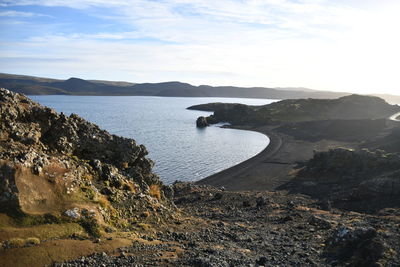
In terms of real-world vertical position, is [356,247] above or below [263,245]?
above

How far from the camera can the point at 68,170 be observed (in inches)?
815

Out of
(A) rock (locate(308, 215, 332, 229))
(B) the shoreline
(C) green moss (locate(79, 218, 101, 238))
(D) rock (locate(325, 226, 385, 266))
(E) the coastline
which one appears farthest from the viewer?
(B) the shoreline

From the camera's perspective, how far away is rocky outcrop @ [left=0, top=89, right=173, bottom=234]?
57.7ft

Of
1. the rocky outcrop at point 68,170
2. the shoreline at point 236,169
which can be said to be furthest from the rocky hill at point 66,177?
the shoreline at point 236,169

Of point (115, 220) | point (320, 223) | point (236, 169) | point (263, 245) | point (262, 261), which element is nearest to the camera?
point (262, 261)

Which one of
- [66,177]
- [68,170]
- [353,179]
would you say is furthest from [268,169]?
[66,177]

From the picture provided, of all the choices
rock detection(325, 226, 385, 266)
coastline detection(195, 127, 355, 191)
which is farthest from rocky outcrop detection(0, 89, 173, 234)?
coastline detection(195, 127, 355, 191)

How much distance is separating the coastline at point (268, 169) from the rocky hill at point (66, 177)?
3912 cm

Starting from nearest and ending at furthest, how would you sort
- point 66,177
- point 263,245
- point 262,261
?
1. point 262,261
2. point 66,177
3. point 263,245

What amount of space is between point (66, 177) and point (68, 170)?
0.86 metres

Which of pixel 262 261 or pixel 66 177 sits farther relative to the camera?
pixel 66 177

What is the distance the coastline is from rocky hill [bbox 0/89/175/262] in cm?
3912

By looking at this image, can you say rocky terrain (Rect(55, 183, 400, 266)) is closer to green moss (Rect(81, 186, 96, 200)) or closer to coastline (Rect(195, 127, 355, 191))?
green moss (Rect(81, 186, 96, 200))

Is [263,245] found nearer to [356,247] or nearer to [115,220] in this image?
[356,247]
